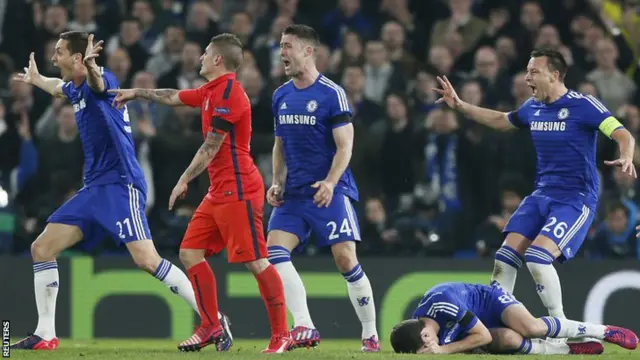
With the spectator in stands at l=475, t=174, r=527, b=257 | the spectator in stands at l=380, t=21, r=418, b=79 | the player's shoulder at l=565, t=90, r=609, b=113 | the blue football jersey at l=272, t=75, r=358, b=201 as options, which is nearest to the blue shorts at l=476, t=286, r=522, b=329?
the blue football jersey at l=272, t=75, r=358, b=201

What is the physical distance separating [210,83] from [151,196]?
4284 millimetres

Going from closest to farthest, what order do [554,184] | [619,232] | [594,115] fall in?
1. [594,115]
2. [554,184]
3. [619,232]

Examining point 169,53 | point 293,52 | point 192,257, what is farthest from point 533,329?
point 169,53

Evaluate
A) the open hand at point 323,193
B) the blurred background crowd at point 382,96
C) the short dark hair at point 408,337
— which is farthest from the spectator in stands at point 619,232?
the open hand at point 323,193

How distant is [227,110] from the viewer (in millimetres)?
10656

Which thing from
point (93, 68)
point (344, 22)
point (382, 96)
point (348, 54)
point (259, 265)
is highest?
point (344, 22)

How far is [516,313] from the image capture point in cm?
1124

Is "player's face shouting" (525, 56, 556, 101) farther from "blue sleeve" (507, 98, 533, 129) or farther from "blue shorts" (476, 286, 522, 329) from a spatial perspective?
"blue shorts" (476, 286, 522, 329)

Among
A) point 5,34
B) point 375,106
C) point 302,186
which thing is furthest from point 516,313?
point 5,34

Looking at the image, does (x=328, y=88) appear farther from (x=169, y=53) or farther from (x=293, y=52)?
(x=169, y=53)

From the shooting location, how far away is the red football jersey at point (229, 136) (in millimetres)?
10695

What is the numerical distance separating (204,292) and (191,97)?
154 centimetres

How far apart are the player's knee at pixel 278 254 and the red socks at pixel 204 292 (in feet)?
1.83

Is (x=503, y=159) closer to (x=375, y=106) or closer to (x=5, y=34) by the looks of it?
(x=375, y=106)
